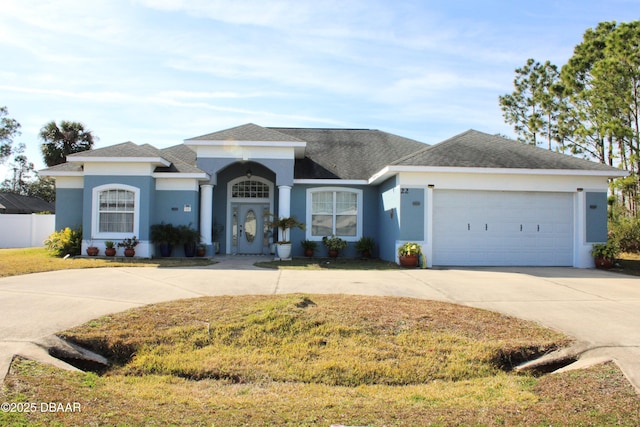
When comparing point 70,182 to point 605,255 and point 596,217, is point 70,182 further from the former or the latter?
point 605,255

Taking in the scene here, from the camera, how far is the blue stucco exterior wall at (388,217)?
15487mm

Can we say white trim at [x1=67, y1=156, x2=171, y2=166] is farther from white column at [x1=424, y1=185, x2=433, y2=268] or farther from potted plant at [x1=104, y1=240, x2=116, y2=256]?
white column at [x1=424, y1=185, x2=433, y2=268]

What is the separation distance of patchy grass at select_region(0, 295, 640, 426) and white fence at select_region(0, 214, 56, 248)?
2324cm

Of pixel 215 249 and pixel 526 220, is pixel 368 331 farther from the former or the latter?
pixel 215 249

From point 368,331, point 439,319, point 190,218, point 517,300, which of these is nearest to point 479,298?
point 517,300

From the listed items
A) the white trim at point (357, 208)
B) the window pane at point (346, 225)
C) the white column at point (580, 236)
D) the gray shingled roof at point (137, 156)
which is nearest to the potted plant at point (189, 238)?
the gray shingled roof at point (137, 156)

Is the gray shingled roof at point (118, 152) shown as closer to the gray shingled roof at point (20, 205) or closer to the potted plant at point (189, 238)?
the potted plant at point (189, 238)

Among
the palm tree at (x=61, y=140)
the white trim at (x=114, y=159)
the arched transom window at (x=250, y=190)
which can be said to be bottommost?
the arched transom window at (x=250, y=190)

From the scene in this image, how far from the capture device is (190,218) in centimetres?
1728

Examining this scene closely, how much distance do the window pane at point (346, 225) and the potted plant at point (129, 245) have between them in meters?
7.20

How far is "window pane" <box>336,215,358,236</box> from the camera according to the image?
60.2ft

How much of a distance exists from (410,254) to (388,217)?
252 cm

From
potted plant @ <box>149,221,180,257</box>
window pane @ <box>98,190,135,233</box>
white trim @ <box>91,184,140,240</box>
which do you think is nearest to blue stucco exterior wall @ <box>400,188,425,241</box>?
potted plant @ <box>149,221,180,257</box>

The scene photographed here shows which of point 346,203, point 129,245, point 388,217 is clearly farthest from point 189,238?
point 388,217
